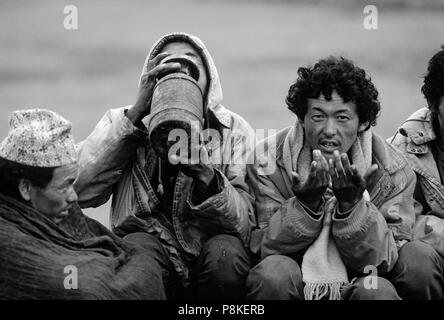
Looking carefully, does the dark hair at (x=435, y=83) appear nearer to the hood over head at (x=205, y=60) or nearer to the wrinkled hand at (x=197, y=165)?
the hood over head at (x=205, y=60)

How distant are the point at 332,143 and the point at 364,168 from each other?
0.18 m

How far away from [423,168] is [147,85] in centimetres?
137

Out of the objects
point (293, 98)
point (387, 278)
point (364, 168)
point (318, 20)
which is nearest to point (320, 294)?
point (387, 278)

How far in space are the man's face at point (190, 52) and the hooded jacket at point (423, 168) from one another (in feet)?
3.26

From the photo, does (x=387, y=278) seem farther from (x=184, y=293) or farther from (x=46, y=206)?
(x=46, y=206)

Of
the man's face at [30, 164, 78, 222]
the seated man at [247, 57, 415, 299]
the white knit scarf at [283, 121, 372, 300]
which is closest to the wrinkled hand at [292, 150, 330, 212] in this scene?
the seated man at [247, 57, 415, 299]

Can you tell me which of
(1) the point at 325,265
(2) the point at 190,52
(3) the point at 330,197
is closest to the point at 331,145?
(3) the point at 330,197

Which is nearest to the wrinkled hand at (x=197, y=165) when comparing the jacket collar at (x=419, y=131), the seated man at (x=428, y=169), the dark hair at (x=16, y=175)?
the dark hair at (x=16, y=175)

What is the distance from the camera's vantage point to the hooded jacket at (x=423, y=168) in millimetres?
5059

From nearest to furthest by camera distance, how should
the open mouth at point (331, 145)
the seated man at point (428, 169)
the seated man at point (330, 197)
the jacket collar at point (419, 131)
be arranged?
the seated man at point (330, 197) < the seated man at point (428, 169) < the open mouth at point (331, 145) < the jacket collar at point (419, 131)
